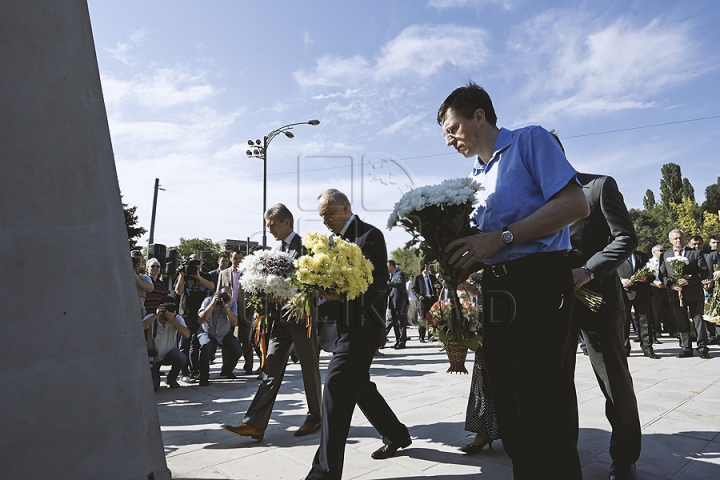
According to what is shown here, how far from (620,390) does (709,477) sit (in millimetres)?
890

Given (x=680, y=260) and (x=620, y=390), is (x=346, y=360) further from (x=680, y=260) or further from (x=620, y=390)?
(x=680, y=260)

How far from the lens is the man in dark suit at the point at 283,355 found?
Result: 4.40 meters

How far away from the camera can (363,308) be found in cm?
357

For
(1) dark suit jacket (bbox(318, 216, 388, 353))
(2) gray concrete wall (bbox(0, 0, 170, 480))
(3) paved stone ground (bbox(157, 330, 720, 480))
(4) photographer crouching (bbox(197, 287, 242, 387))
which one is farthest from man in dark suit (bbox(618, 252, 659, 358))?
(2) gray concrete wall (bbox(0, 0, 170, 480))

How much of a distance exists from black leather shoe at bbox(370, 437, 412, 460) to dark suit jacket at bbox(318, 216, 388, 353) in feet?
3.10

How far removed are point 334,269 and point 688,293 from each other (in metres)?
8.71

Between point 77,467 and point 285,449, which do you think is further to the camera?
point 285,449

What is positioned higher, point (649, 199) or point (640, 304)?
point (649, 199)

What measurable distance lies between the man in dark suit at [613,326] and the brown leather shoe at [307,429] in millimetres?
2654

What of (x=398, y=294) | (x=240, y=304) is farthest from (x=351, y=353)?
(x=398, y=294)

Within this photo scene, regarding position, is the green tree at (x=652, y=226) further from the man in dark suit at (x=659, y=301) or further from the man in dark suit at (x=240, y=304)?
the man in dark suit at (x=240, y=304)

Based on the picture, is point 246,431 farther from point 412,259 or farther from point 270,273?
point 412,259

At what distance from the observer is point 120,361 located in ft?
8.19

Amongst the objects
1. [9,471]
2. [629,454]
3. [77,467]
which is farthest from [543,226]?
[9,471]
